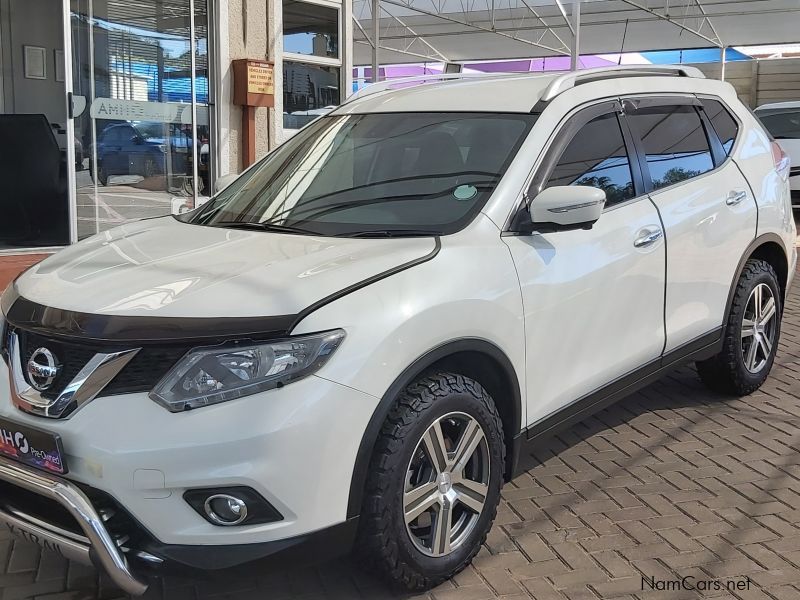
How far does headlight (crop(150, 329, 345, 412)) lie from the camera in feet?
7.82

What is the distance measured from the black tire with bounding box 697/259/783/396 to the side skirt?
14 cm

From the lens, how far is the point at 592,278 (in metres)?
3.45

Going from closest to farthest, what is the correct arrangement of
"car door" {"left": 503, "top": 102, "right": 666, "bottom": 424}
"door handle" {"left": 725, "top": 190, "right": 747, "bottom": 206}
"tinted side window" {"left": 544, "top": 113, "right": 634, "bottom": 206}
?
"car door" {"left": 503, "top": 102, "right": 666, "bottom": 424}, "tinted side window" {"left": 544, "top": 113, "right": 634, "bottom": 206}, "door handle" {"left": 725, "top": 190, "right": 747, "bottom": 206}

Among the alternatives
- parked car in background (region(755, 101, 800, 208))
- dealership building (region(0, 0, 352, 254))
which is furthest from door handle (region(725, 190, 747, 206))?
parked car in background (region(755, 101, 800, 208))

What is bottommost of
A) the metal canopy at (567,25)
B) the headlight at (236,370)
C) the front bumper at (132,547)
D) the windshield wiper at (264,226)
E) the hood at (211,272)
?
the front bumper at (132,547)

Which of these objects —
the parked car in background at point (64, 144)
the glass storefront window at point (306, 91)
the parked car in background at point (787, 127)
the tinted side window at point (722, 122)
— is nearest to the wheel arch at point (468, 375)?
the tinted side window at point (722, 122)

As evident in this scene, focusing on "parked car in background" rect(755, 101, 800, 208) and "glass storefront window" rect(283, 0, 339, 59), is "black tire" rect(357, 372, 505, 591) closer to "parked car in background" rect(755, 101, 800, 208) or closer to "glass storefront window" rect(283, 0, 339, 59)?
"glass storefront window" rect(283, 0, 339, 59)

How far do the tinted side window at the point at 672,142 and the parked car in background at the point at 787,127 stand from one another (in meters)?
→ 10.1

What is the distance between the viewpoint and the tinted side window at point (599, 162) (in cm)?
356

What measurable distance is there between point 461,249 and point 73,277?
4.35ft

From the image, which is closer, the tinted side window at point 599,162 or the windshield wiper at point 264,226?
the windshield wiper at point 264,226

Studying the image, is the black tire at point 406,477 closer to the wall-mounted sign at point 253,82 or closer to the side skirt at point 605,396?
the side skirt at point 605,396

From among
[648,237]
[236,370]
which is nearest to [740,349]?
[648,237]

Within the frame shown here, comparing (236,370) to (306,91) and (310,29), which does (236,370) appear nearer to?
(306,91)
